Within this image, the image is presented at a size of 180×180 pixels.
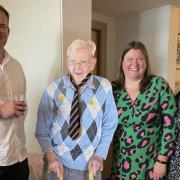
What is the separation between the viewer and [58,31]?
1880 millimetres

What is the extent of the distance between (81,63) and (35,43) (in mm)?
736

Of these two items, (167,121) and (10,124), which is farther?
(167,121)

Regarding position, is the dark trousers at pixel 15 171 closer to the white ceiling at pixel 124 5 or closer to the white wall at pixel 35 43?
the white wall at pixel 35 43

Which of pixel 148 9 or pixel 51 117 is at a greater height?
pixel 148 9

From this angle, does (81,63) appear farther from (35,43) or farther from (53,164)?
(35,43)

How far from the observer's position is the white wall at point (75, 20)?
1.88 metres

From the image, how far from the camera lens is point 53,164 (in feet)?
4.55

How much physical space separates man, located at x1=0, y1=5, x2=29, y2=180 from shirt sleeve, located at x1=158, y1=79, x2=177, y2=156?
75 cm

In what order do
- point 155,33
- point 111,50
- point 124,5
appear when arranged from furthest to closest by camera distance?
point 111,50, point 155,33, point 124,5

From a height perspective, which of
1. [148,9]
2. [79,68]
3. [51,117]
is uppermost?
[148,9]

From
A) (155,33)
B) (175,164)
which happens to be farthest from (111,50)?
(175,164)

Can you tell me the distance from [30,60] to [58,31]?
0.32 m

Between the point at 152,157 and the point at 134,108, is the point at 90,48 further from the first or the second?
the point at 152,157

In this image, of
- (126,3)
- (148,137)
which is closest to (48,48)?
(148,137)
